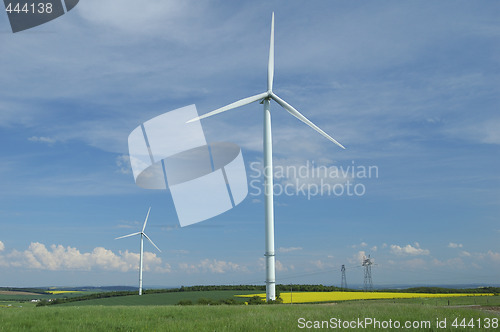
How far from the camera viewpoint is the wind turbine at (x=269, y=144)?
52.1m

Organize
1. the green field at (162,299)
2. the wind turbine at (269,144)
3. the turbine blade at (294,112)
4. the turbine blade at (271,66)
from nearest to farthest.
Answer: the wind turbine at (269,144) → the turbine blade at (294,112) → the turbine blade at (271,66) → the green field at (162,299)

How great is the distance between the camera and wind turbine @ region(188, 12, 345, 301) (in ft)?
171

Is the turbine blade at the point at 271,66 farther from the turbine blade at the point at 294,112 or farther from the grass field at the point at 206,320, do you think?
the grass field at the point at 206,320

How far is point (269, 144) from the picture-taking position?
180 feet

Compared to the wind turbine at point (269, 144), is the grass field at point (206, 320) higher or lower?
lower

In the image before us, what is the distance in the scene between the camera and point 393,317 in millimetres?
27406

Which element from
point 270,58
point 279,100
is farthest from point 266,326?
point 270,58

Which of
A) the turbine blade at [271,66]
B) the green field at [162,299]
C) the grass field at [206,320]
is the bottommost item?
the green field at [162,299]

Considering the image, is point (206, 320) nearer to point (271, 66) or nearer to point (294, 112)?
point (294, 112)

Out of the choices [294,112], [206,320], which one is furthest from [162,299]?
[206,320]

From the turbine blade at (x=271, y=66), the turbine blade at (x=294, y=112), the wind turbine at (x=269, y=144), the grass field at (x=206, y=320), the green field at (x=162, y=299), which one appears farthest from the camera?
the green field at (x=162, y=299)

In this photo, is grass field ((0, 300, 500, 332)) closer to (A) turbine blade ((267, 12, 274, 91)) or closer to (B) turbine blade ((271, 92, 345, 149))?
(B) turbine blade ((271, 92, 345, 149))

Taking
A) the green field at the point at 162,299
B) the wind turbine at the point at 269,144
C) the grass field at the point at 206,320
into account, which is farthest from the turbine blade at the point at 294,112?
the green field at the point at 162,299

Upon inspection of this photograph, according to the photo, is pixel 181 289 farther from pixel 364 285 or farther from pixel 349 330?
pixel 349 330
